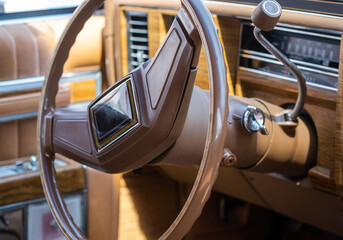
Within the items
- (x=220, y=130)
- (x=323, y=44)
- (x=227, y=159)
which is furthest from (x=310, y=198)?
(x=220, y=130)

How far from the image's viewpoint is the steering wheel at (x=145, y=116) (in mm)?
790

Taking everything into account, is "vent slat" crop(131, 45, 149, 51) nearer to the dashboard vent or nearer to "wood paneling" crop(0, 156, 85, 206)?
the dashboard vent

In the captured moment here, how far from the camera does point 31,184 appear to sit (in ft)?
4.75

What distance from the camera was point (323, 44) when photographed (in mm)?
1137

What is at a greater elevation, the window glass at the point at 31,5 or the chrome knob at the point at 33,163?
the window glass at the point at 31,5

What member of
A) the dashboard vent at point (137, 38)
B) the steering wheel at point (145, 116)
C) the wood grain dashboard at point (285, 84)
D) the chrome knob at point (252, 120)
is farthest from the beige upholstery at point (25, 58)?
the chrome knob at point (252, 120)

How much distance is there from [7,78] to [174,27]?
82 cm

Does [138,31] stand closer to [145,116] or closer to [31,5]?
[31,5]

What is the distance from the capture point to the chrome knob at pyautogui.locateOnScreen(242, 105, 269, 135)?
1.01 meters

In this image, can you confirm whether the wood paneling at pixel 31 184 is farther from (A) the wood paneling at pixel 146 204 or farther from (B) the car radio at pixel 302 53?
(B) the car radio at pixel 302 53

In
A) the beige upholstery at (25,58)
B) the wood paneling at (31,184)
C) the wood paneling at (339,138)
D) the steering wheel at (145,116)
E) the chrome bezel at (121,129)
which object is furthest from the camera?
the beige upholstery at (25,58)

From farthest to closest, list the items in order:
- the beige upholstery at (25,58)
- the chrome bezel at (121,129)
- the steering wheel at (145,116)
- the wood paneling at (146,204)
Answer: the wood paneling at (146,204) < the beige upholstery at (25,58) < the chrome bezel at (121,129) < the steering wheel at (145,116)

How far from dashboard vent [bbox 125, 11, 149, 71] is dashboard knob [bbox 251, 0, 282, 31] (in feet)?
2.38

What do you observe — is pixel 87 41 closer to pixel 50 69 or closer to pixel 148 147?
pixel 50 69
